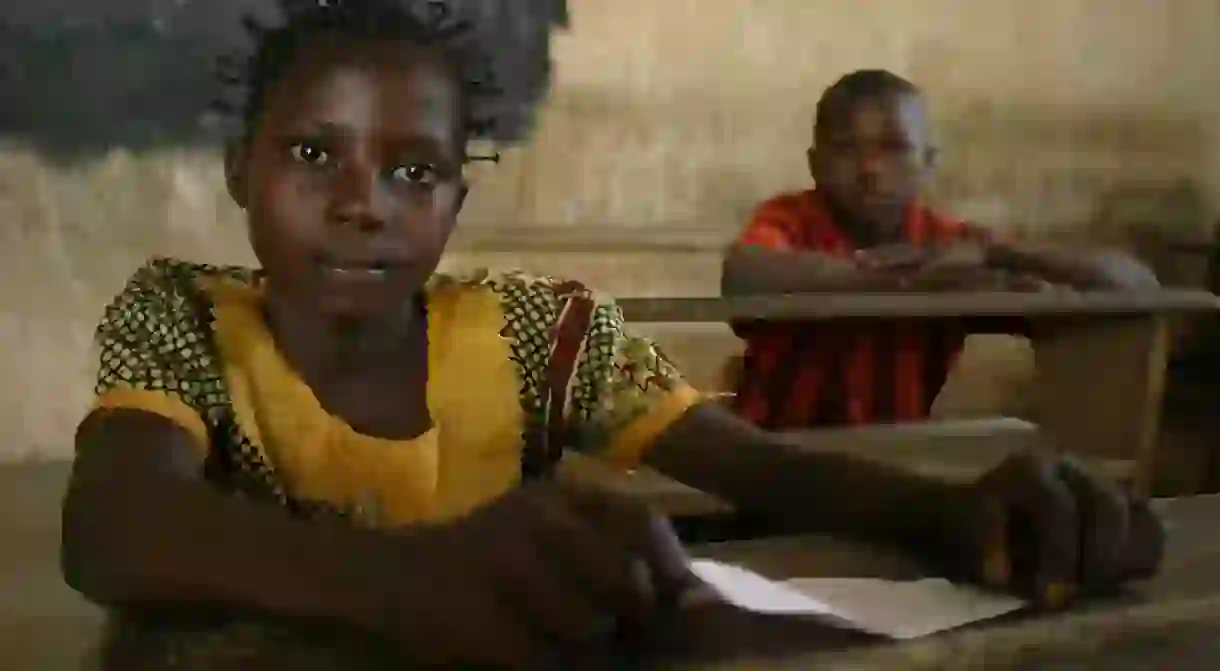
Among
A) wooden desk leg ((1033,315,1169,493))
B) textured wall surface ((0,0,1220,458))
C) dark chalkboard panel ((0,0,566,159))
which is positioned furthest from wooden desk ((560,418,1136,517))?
textured wall surface ((0,0,1220,458))

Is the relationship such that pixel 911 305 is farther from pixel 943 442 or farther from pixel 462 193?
pixel 462 193

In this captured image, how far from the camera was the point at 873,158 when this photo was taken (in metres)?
1.80

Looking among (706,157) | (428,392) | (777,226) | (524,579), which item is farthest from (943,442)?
(706,157)

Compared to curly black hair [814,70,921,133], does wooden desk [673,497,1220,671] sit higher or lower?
lower

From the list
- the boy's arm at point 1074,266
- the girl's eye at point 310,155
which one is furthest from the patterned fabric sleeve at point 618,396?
the boy's arm at point 1074,266

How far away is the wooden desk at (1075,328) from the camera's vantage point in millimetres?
1466

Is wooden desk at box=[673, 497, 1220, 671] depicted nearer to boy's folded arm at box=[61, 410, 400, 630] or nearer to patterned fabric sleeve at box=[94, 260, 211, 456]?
boy's folded arm at box=[61, 410, 400, 630]

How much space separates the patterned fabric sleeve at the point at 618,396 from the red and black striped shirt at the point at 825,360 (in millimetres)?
922

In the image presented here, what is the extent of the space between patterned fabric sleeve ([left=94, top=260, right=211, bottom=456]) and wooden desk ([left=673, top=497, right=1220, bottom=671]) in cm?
31

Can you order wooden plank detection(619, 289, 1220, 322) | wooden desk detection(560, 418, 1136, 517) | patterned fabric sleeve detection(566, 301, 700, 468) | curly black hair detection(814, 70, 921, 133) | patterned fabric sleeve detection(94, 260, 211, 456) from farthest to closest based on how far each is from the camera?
1. curly black hair detection(814, 70, 921, 133)
2. wooden plank detection(619, 289, 1220, 322)
3. wooden desk detection(560, 418, 1136, 517)
4. patterned fabric sleeve detection(566, 301, 700, 468)
5. patterned fabric sleeve detection(94, 260, 211, 456)

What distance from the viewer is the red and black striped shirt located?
1.76 meters

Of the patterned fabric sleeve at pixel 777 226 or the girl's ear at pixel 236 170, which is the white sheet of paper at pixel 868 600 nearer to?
the girl's ear at pixel 236 170

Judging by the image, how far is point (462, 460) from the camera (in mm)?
784

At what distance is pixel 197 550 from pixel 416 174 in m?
0.27
